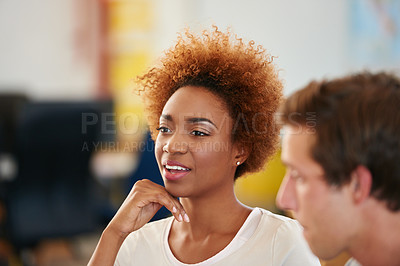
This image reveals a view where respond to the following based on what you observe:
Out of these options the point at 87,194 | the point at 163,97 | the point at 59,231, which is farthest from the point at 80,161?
the point at 163,97

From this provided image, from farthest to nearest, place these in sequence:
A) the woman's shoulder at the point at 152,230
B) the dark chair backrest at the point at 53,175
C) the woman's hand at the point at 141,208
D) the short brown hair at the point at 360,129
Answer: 1. the dark chair backrest at the point at 53,175
2. the woman's shoulder at the point at 152,230
3. the woman's hand at the point at 141,208
4. the short brown hair at the point at 360,129

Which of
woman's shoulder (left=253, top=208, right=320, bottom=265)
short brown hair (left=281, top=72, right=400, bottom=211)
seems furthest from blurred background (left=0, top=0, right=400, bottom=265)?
short brown hair (left=281, top=72, right=400, bottom=211)

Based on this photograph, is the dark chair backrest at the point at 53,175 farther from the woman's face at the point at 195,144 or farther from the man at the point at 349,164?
the man at the point at 349,164

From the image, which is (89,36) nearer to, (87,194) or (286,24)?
(286,24)

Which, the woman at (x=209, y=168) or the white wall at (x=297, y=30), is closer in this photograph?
the woman at (x=209, y=168)

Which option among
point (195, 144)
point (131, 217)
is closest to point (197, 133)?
point (195, 144)

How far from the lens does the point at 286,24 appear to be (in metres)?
4.63

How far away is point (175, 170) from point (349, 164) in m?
0.52

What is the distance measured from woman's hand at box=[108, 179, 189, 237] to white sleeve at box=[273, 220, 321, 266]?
240mm

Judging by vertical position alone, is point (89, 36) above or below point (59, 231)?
above

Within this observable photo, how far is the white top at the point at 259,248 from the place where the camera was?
1280 millimetres

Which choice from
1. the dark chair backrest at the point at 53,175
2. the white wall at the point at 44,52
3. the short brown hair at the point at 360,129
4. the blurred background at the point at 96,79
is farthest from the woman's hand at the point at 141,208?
the white wall at the point at 44,52

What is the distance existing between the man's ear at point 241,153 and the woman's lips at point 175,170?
0.16 meters

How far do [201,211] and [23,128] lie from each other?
6.05ft
